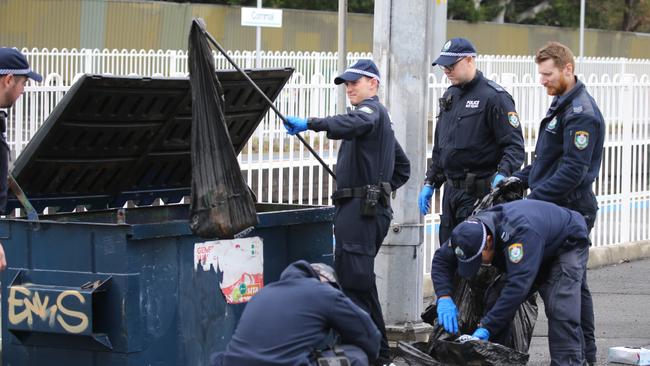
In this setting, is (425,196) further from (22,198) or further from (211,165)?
(22,198)

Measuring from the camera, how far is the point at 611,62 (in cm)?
2923

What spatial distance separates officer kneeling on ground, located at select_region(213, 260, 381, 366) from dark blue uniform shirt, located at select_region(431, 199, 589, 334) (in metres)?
1.19

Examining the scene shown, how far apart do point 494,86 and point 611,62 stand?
73.0 ft

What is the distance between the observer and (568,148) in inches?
275

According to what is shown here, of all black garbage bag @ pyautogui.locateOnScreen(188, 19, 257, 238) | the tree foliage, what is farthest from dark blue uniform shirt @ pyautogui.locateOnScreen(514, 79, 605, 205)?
the tree foliage

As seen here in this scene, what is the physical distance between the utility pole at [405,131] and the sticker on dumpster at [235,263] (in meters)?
1.85

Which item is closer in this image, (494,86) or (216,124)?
(216,124)

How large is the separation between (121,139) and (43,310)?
51.6 inches

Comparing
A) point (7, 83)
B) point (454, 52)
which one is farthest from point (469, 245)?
point (7, 83)

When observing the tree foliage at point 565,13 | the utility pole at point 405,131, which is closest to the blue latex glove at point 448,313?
the utility pole at point 405,131

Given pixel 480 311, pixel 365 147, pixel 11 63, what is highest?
pixel 11 63

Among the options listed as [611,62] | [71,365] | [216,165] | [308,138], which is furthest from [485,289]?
[611,62]

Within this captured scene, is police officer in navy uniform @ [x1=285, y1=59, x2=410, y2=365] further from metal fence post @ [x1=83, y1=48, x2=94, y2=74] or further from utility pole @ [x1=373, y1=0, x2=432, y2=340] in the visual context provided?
metal fence post @ [x1=83, y1=48, x2=94, y2=74]

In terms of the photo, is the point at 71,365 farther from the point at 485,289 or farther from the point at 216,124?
the point at 485,289
